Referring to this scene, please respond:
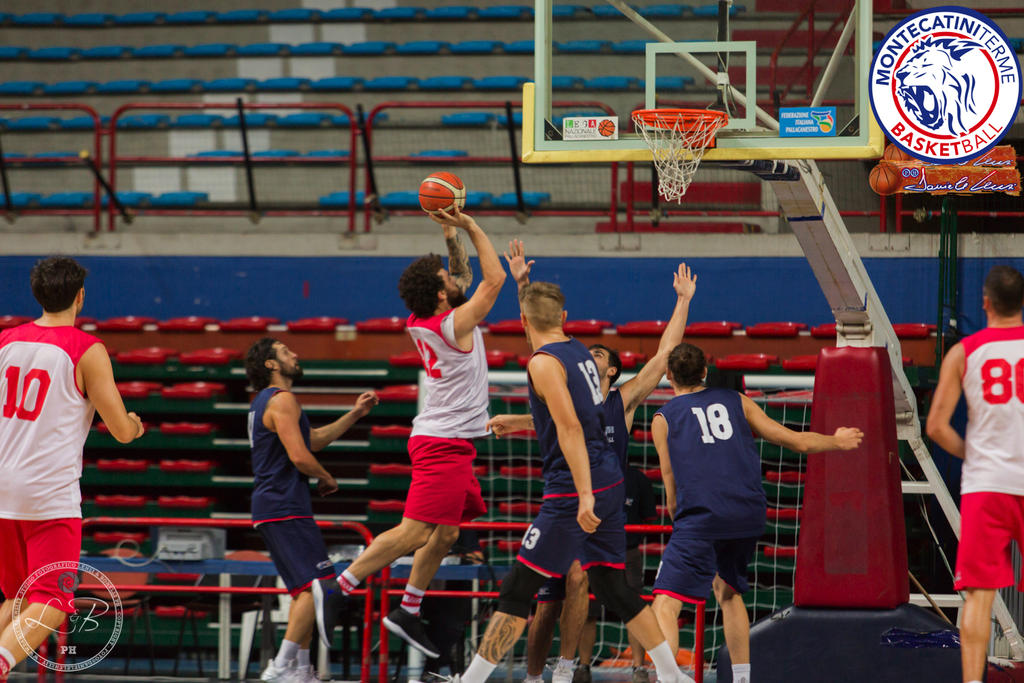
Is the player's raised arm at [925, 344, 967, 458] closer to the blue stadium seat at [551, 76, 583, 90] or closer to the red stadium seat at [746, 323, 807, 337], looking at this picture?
the red stadium seat at [746, 323, 807, 337]

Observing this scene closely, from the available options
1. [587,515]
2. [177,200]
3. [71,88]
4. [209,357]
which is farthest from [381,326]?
[71,88]

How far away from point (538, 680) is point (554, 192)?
8.16 m

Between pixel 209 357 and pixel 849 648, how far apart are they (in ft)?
23.5

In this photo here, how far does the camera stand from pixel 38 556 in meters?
5.09

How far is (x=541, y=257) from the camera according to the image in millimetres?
11727

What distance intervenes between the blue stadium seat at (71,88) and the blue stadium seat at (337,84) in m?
Result: 3.22

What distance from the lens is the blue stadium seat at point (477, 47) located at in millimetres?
15508

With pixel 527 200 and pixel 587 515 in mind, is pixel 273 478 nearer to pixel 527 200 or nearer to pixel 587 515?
pixel 587 515

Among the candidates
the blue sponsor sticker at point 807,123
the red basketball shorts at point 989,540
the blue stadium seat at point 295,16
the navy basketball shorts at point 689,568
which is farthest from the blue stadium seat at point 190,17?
the red basketball shorts at point 989,540

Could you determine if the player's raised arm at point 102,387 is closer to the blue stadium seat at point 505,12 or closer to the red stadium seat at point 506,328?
the red stadium seat at point 506,328

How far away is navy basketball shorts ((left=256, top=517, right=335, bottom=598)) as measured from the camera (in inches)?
262

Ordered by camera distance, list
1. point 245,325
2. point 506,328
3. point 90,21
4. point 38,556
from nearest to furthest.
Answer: point 38,556
point 506,328
point 245,325
point 90,21

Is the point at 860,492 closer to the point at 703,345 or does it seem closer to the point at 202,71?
the point at 703,345

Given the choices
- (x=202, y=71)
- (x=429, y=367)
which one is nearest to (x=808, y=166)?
(x=429, y=367)
